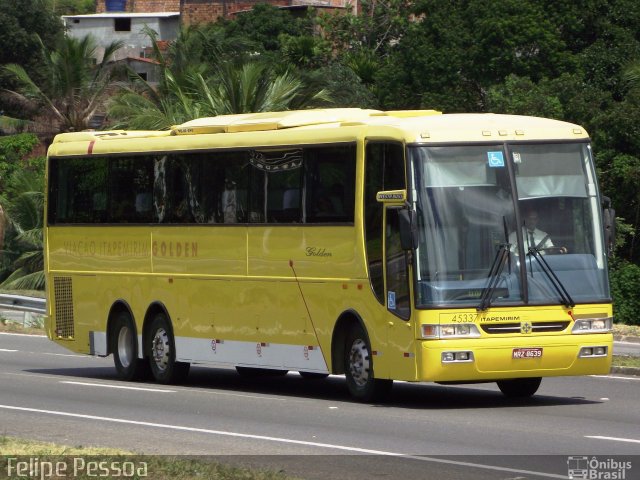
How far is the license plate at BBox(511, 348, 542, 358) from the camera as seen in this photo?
48.3ft

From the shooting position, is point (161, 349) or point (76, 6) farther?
point (76, 6)

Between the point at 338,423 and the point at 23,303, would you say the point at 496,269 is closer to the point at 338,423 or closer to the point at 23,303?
the point at 338,423

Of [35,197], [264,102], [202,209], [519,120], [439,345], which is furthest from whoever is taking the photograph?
[35,197]

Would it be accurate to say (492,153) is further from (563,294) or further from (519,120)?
(563,294)

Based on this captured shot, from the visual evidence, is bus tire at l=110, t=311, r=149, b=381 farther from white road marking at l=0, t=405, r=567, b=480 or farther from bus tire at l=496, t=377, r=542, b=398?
bus tire at l=496, t=377, r=542, b=398

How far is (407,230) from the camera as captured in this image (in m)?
14.5

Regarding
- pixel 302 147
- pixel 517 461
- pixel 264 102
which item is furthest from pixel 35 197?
pixel 517 461

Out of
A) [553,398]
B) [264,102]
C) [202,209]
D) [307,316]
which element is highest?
[264,102]

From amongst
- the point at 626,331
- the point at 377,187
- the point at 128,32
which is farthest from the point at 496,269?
the point at 128,32

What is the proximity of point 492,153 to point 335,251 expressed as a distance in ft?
7.30

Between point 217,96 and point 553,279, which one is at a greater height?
point 217,96

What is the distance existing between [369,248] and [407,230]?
1152mm

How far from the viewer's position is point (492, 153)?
49.9 ft

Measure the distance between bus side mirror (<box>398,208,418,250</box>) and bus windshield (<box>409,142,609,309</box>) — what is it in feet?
0.65
